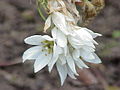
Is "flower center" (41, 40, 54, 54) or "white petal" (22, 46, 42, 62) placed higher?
"flower center" (41, 40, 54, 54)

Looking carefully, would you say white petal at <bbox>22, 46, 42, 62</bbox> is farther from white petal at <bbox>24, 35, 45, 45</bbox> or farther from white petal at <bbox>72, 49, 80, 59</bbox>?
white petal at <bbox>72, 49, 80, 59</bbox>

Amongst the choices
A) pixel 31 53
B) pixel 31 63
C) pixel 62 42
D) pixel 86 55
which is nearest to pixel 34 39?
pixel 31 53

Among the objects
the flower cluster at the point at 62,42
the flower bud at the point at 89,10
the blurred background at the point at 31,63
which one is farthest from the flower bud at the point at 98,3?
the blurred background at the point at 31,63

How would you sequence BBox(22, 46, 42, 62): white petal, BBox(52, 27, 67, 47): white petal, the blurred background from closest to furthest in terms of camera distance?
BBox(52, 27, 67, 47): white petal, BBox(22, 46, 42, 62): white petal, the blurred background

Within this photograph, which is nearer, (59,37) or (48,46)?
(59,37)

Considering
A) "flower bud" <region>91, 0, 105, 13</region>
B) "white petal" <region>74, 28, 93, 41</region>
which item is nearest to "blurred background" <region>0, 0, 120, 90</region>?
"flower bud" <region>91, 0, 105, 13</region>

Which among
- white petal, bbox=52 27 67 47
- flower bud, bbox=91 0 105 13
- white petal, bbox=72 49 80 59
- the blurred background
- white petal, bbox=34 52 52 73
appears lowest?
the blurred background

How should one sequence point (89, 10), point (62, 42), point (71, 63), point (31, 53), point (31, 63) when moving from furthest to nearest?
point (31, 63) → point (89, 10) → point (31, 53) → point (71, 63) → point (62, 42)

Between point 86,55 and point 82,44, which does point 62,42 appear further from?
point 86,55
